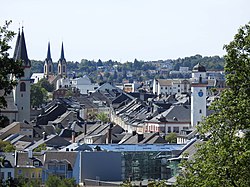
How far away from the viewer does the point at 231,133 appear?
841 inches

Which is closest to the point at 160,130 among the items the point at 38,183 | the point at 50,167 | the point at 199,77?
the point at 199,77

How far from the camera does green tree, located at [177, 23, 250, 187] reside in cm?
2064

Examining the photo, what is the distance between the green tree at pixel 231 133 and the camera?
813 inches

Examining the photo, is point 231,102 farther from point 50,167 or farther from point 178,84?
point 178,84

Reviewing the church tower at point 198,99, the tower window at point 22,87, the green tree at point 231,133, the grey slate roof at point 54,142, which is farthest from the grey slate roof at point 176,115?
the green tree at point 231,133

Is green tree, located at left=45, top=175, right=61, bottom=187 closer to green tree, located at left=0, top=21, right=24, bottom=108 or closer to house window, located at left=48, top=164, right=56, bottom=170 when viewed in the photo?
house window, located at left=48, top=164, right=56, bottom=170

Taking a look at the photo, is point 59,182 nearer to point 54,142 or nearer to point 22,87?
point 54,142

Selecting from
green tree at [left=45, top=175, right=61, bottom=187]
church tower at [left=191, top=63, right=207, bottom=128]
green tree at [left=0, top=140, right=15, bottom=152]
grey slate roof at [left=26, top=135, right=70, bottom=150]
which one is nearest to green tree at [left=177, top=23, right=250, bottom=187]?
green tree at [left=45, top=175, right=61, bottom=187]

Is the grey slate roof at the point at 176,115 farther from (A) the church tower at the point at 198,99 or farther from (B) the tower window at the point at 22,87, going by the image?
(B) the tower window at the point at 22,87

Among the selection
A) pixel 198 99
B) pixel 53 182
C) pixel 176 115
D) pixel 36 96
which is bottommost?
pixel 53 182

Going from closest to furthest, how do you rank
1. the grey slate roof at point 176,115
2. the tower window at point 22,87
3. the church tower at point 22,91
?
the grey slate roof at point 176,115, the church tower at point 22,91, the tower window at point 22,87

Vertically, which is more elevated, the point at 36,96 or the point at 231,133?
the point at 231,133

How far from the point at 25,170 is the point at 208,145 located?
4266cm

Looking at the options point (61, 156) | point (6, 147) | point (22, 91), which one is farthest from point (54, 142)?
point (22, 91)
